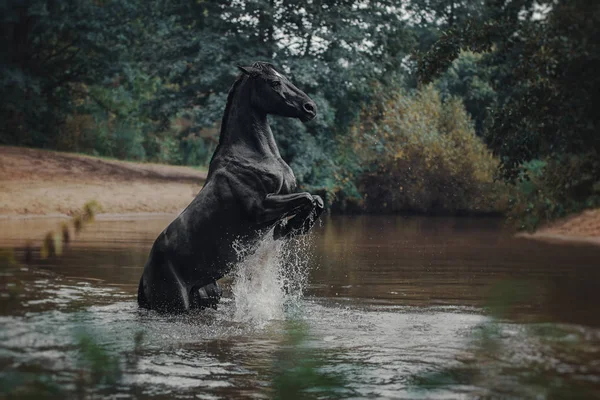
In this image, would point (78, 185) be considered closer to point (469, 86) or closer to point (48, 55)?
point (48, 55)

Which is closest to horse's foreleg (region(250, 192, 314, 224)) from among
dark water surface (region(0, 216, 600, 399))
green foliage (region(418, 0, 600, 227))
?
dark water surface (region(0, 216, 600, 399))

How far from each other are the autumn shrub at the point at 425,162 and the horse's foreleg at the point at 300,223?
23992mm

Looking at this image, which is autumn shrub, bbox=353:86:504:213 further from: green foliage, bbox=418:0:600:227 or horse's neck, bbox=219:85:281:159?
horse's neck, bbox=219:85:281:159

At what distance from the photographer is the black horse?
8562mm

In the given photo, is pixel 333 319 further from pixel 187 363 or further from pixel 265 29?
pixel 265 29

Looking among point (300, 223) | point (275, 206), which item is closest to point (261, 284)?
point (300, 223)

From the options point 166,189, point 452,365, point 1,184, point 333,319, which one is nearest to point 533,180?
point 166,189

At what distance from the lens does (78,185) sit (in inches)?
1144

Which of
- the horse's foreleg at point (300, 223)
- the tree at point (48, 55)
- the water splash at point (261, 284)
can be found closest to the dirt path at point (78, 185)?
the tree at point (48, 55)

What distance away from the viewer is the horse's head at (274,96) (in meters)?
9.09

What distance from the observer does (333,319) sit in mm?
8734

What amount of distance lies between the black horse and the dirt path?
52.4 feet

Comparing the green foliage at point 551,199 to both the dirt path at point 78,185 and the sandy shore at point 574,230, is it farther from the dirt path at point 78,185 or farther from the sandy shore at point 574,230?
the dirt path at point 78,185

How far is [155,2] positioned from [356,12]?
Result: 7.33 m
